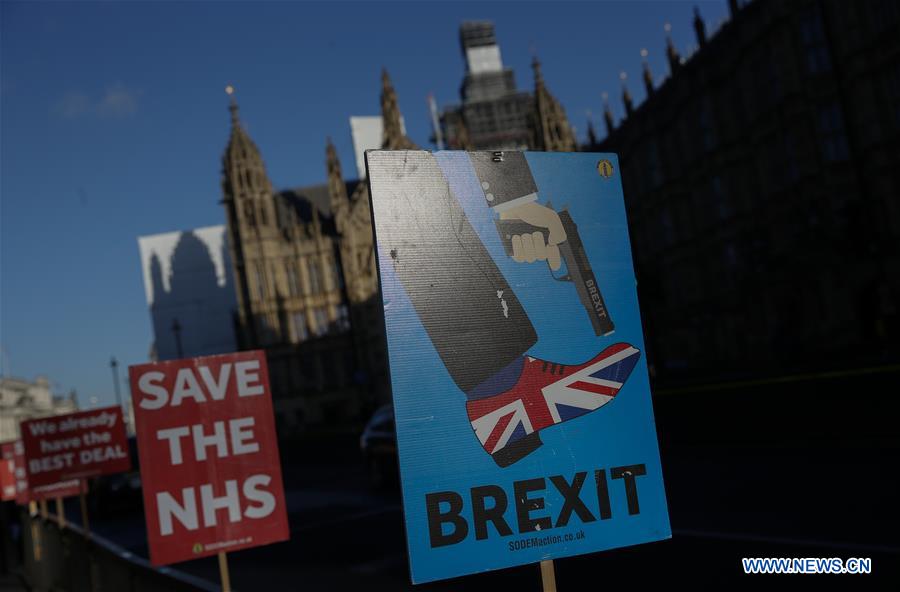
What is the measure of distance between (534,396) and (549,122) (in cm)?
7572

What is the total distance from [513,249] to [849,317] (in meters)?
33.3

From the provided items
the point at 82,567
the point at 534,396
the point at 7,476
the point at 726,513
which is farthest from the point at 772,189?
the point at 534,396

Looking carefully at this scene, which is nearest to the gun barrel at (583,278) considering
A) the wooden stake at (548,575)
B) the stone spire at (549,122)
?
the wooden stake at (548,575)

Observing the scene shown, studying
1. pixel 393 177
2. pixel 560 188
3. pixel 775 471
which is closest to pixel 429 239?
pixel 393 177

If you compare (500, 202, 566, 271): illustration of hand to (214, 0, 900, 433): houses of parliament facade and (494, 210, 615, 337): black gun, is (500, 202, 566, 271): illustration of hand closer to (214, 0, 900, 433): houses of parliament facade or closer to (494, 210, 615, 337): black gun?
(494, 210, 615, 337): black gun

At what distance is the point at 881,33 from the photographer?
30.5 meters

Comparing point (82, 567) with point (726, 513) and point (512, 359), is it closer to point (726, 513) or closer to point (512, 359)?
point (726, 513)

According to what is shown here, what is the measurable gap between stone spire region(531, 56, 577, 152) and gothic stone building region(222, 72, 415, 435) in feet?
41.1

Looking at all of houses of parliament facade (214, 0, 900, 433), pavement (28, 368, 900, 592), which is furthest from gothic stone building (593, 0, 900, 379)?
pavement (28, 368, 900, 592)

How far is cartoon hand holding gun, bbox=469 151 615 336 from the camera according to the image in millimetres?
3703

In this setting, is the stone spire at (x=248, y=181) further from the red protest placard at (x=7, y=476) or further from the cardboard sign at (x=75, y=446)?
the cardboard sign at (x=75, y=446)

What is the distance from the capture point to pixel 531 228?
3.73 m

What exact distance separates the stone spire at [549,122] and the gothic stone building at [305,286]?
1252 centimetres

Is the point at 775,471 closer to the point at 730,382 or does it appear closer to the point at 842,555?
the point at 730,382
